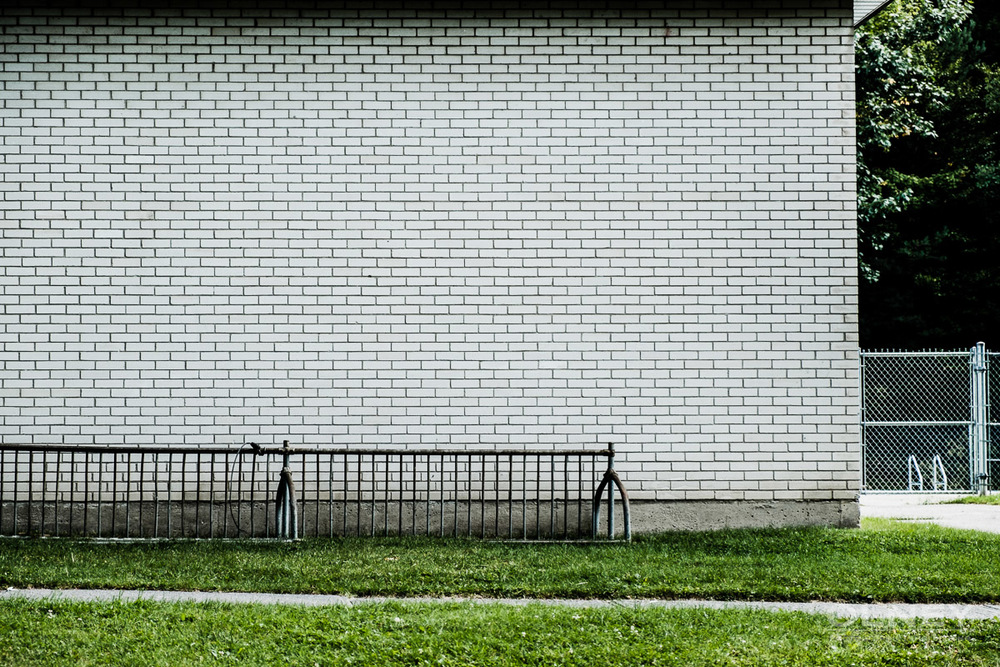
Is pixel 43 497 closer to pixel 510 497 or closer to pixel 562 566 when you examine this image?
pixel 510 497

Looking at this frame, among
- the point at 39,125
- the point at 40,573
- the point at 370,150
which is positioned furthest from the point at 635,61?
the point at 40,573

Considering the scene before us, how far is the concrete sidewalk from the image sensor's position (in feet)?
19.4

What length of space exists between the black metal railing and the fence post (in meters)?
8.11

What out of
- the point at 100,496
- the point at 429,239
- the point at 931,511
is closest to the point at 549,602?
the point at 429,239

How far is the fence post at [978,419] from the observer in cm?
1429

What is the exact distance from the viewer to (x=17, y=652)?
4.94 metres

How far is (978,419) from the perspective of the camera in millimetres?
14445

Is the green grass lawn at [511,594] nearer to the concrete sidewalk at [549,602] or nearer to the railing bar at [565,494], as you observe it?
the concrete sidewalk at [549,602]

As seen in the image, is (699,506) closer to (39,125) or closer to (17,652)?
Answer: (17,652)

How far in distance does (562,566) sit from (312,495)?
2918 millimetres

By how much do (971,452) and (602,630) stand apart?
11.1m

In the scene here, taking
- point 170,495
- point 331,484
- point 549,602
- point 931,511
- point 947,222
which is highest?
point 947,222

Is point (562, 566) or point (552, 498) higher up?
point (552, 498)

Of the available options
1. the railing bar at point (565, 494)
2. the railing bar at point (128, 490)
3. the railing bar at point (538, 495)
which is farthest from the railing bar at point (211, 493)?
the railing bar at point (565, 494)
